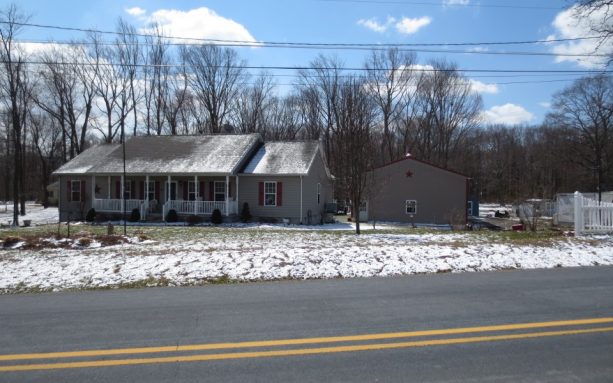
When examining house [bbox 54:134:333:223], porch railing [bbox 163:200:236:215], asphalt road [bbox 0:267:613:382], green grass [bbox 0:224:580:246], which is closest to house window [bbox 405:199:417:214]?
house [bbox 54:134:333:223]

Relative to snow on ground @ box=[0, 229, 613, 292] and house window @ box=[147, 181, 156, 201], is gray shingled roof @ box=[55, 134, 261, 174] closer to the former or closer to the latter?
house window @ box=[147, 181, 156, 201]

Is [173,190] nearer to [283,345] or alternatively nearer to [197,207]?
[197,207]

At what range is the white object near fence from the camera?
1623 centimetres

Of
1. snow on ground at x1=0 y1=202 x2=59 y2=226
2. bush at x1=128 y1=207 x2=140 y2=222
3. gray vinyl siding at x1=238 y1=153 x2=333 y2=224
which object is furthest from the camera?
snow on ground at x1=0 y1=202 x2=59 y2=226

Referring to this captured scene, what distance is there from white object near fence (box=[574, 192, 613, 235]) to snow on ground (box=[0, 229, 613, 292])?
12.6 feet

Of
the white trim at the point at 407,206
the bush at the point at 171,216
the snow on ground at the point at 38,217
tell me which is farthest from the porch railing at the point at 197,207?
the white trim at the point at 407,206

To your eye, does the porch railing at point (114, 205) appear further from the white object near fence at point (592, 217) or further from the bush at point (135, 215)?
the white object near fence at point (592, 217)

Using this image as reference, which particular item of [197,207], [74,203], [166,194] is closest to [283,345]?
[197,207]

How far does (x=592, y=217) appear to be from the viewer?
16.5m

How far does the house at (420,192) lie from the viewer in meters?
34.2

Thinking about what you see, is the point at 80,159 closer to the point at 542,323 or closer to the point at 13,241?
the point at 13,241

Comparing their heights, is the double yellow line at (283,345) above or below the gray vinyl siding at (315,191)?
below

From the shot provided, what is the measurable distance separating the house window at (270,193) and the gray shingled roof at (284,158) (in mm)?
854

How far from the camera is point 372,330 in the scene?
5.66 metres
